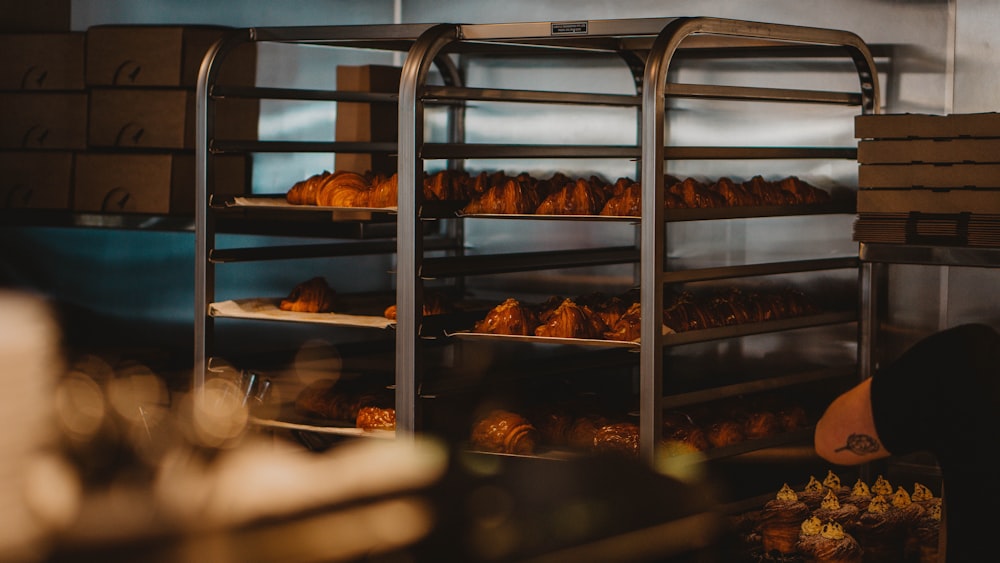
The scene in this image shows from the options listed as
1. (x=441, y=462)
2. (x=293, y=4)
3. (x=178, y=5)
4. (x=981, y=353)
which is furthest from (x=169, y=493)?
(x=178, y=5)

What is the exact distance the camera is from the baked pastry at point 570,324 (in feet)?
10.4

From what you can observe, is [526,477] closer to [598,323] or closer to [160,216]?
[598,323]

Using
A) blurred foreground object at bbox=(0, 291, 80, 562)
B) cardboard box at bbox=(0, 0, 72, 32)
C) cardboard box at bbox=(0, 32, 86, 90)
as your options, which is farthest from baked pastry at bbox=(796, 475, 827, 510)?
cardboard box at bbox=(0, 0, 72, 32)

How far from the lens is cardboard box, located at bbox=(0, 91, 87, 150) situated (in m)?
4.34

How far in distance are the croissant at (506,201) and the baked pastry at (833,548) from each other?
120 cm

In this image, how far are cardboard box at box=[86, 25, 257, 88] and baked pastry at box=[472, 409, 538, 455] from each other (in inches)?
65.7

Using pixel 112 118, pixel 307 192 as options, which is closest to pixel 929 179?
pixel 307 192

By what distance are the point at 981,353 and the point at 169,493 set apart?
0.95 meters

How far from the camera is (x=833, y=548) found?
2969 millimetres

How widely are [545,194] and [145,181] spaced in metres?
1.58

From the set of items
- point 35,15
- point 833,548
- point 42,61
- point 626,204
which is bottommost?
point 833,548

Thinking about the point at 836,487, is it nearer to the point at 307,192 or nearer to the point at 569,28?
the point at 569,28

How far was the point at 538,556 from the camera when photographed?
1006 millimetres

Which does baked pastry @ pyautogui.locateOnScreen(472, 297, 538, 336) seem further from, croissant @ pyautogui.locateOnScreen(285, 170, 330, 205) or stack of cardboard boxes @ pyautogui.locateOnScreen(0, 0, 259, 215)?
stack of cardboard boxes @ pyautogui.locateOnScreen(0, 0, 259, 215)
